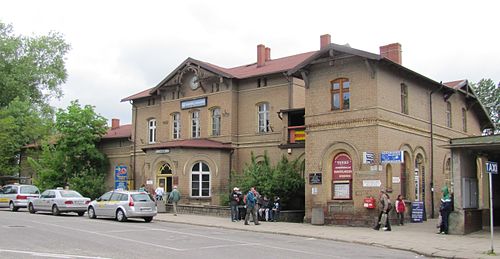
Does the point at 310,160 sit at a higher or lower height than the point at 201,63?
lower

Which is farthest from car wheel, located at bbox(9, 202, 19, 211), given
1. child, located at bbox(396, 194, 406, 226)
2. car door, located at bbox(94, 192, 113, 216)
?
child, located at bbox(396, 194, 406, 226)

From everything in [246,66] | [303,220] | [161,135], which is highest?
[246,66]

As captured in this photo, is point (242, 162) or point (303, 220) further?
point (242, 162)

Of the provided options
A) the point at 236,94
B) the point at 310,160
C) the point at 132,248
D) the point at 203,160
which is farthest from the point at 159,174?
the point at 132,248

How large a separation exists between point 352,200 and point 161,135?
692 inches

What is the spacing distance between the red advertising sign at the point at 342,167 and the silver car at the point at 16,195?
17.7 m

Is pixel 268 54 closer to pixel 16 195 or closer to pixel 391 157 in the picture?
pixel 391 157

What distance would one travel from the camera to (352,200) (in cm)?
2345

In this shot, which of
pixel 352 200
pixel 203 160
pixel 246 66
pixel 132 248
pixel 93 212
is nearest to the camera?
pixel 132 248

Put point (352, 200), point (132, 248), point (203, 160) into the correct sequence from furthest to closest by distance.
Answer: point (203, 160), point (352, 200), point (132, 248)

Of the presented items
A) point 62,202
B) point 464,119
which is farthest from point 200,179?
point 464,119

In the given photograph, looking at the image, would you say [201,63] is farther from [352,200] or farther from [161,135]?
[352,200]

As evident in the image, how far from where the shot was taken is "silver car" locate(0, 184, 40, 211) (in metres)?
31.3

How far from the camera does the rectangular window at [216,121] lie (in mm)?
34188
